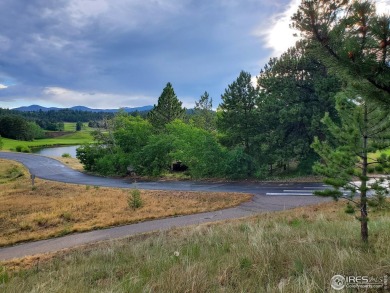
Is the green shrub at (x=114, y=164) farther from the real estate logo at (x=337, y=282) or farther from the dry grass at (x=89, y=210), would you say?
the real estate logo at (x=337, y=282)

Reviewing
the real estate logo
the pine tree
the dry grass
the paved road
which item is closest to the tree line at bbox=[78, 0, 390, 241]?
the pine tree

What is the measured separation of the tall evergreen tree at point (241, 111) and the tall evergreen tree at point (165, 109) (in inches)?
758

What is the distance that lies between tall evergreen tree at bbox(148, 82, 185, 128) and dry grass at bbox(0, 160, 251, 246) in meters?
20.8

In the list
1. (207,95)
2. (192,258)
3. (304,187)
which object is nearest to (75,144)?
(207,95)

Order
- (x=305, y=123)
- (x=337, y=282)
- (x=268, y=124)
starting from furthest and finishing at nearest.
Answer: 1. (x=268, y=124)
2. (x=305, y=123)
3. (x=337, y=282)

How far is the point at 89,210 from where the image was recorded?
17781 millimetres

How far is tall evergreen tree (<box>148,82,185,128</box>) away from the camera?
1720 inches

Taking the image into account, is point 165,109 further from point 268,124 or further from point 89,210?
point 89,210

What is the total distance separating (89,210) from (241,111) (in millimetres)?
14673

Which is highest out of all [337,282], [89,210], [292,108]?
[292,108]

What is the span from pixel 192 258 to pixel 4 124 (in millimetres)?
121787

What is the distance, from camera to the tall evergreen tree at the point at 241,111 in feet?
80.5

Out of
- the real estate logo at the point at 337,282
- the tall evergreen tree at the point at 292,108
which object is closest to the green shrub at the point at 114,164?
the tall evergreen tree at the point at 292,108

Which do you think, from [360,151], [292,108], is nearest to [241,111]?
[292,108]
